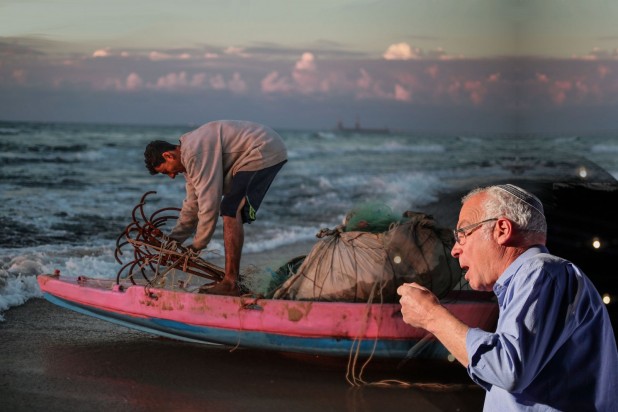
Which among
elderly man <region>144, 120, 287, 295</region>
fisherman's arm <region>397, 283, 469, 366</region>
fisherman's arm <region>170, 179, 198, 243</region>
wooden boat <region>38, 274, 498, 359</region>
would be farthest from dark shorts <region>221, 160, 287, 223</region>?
fisherman's arm <region>397, 283, 469, 366</region>

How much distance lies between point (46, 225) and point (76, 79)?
10.2 m

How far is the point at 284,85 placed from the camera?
26.6 meters

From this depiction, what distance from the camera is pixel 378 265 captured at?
4.48 metres

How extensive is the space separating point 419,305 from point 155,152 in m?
3.22

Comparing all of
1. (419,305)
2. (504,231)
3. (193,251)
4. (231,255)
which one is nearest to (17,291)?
(193,251)

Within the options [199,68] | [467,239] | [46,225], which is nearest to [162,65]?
[199,68]

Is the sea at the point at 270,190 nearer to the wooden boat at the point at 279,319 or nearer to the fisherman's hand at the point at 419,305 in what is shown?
the wooden boat at the point at 279,319

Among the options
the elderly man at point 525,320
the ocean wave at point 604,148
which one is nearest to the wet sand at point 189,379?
the elderly man at point 525,320

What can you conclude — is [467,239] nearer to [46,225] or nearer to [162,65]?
[46,225]

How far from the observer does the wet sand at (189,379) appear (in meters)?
4.18

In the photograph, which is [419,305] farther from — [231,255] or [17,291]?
[17,291]

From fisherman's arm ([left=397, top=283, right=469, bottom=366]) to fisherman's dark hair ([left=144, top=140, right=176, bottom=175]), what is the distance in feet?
10.1

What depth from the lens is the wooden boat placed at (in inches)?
172

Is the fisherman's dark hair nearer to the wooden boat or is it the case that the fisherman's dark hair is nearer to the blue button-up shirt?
the wooden boat
